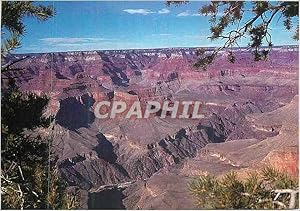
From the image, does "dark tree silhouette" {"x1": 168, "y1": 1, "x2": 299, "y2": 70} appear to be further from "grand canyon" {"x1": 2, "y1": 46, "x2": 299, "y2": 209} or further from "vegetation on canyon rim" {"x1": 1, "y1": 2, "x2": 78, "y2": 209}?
"vegetation on canyon rim" {"x1": 1, "y1": 2, "x2": 78, "y2": 209}

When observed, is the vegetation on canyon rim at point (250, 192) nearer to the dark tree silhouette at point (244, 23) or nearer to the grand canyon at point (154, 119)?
the grand canyon at point (154, 119)

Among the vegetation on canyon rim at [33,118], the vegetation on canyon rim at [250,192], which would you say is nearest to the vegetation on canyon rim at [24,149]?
the vegetation on canyon rim at [33,118]

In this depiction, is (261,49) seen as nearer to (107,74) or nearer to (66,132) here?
(107,74)

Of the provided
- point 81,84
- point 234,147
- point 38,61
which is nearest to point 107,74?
point 81,84

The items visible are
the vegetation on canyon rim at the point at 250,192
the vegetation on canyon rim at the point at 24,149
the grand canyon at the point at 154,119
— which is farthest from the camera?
the grand canyon at the point at 154,119

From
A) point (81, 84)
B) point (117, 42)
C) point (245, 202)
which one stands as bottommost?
point (245, 202)

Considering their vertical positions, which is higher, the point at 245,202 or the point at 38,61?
the point at 38,61
